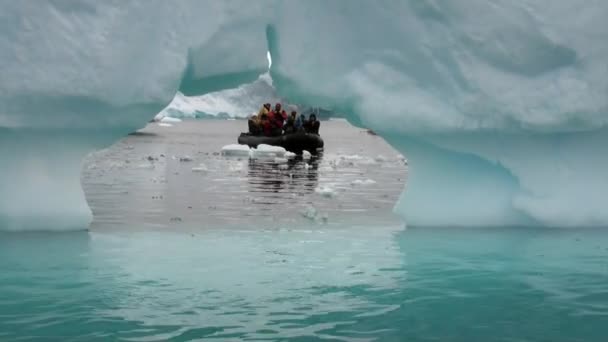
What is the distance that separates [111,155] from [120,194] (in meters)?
10.6

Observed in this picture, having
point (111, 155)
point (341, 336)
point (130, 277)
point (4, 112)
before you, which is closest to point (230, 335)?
point (341, 336)

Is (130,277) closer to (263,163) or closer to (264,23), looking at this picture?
(264,23)

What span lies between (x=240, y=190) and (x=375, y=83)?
17.9 feet

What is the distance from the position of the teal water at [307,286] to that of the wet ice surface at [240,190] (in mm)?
1363

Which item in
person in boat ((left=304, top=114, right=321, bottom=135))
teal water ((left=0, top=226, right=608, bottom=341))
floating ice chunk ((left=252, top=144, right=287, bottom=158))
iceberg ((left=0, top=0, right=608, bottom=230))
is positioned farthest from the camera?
person in boat ((left=304, top=114, right=321, bottom=135))

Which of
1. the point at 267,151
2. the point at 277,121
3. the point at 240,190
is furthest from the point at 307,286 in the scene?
the point at 277,121

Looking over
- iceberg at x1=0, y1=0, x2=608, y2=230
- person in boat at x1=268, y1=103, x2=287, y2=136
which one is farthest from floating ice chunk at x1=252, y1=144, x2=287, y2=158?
iceberg at x1=0, y1=0, x2=608, y2=230

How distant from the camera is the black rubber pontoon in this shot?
2234 cm

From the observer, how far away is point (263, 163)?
19.7 meters

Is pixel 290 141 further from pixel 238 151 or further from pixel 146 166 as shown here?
pixel 146 166

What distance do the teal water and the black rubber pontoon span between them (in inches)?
534

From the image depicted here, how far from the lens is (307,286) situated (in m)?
6.32

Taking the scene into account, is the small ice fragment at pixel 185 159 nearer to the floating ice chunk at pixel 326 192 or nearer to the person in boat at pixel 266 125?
the person in boat at pixel 266 125

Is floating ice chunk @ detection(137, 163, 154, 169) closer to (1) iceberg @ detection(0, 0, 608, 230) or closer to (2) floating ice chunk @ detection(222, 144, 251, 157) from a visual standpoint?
(2) floating ice chunk @ detection(222, 144, 251, 157)
